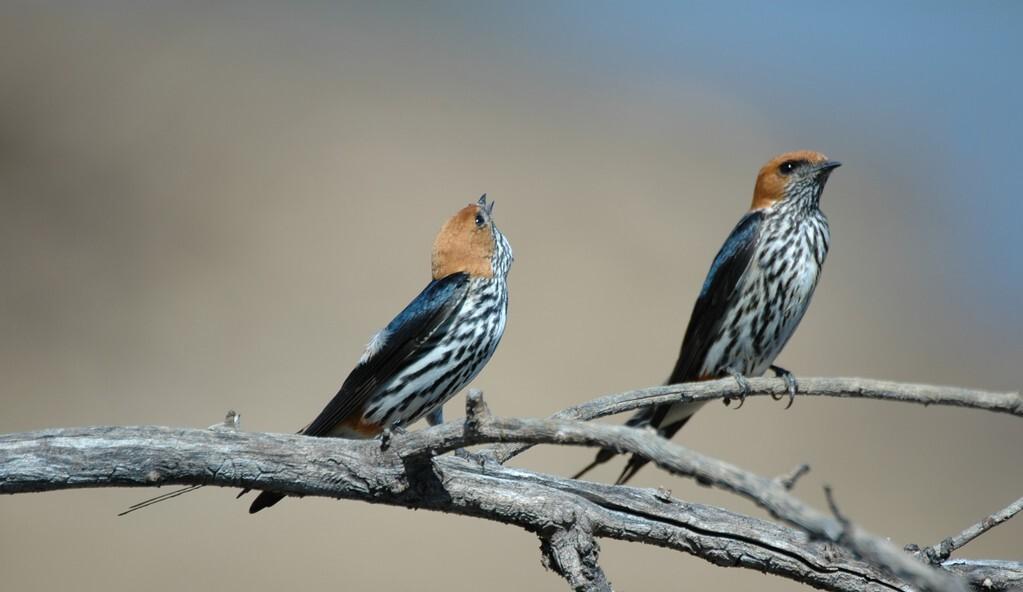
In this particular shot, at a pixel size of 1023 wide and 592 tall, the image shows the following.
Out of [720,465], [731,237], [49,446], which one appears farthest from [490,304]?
[720,465]

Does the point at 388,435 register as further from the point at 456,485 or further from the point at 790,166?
the point at 790,166

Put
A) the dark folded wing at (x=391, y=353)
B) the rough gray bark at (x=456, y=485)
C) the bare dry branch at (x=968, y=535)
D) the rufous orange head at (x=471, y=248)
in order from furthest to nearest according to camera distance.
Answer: the rufous orange head at (x=471, y=248), the dark folded wing at (x=391, y=353), the bare dry branch at (x=968, y=535), the rough gray bark at (x=456, y=485)

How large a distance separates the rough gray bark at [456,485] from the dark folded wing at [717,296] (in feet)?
6.85

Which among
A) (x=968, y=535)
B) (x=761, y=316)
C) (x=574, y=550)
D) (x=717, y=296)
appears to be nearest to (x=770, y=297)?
(x=761, y=316)

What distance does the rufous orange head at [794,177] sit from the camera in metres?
5.91

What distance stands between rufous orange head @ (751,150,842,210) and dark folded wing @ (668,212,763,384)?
0.16 m

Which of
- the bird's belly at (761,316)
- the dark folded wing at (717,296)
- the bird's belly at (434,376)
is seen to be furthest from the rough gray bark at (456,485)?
the dark folded wing at (717,296)

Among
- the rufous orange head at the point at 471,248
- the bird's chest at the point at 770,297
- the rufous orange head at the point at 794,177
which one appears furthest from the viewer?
the rufous orange head at the point at 794,177

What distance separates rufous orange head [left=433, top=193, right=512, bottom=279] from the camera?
547 centimetres

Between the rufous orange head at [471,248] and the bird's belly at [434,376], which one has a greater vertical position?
the rufous orange head at [471,248]

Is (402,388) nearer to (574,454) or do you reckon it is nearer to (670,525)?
(670,525)

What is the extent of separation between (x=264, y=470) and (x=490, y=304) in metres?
2.13

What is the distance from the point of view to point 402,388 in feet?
16.9

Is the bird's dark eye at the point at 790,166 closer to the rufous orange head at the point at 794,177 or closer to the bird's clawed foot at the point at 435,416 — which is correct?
the rufous orange head at the point at 794,177
